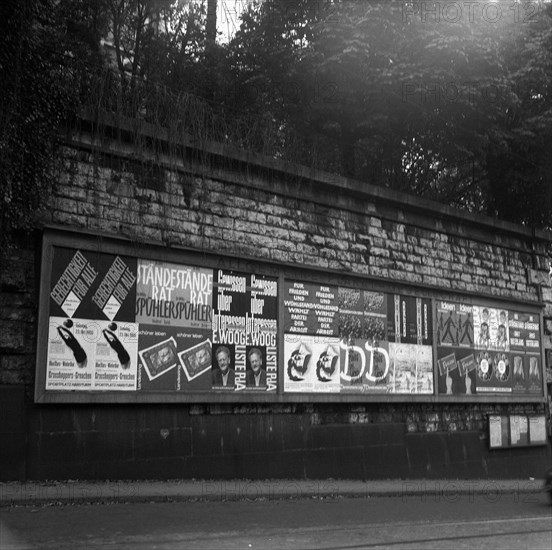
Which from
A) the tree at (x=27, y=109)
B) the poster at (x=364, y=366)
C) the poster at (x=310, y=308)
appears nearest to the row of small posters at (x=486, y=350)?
the poster at (x=364, y=366)

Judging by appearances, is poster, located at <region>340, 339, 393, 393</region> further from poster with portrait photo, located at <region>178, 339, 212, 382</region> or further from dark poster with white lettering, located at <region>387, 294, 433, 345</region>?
poster with portrait photo, located at <region>178, 339, 212, 382</region>

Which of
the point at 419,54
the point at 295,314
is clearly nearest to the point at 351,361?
the point at 295,314

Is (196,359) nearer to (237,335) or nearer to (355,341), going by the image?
(237,335)

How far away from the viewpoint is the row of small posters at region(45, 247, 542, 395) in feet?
38.7

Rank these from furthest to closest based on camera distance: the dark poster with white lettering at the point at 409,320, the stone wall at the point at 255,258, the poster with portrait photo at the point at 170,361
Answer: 1. the dark poster with white lettering at the point at 409,320
2. the poster with portrait photo at the point at 170,361
3. the stone wall at the point at 255,258

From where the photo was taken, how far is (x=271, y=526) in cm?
909

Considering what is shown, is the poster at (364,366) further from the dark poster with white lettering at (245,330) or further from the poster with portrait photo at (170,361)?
the poster with portrait photo at (170,361)

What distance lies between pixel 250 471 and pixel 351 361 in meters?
2.98

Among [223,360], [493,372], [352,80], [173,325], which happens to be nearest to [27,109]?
[173,325]

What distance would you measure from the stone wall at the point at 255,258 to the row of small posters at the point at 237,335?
14.8 inches

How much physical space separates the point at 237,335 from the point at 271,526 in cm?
486

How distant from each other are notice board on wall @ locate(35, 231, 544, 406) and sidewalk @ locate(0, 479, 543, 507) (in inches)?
50.8

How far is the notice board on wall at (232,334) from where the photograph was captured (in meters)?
11.7

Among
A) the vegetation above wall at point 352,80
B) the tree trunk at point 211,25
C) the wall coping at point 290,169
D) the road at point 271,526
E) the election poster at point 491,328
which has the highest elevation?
the tree trunk at point 211,25
